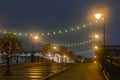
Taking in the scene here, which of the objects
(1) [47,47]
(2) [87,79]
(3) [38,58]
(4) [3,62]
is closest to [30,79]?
(2) [87,79]

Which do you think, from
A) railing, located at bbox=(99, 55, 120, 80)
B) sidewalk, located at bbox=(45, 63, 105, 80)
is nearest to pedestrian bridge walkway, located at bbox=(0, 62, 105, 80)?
sidewalk, located at bbox=(45, 63, 105, 80)

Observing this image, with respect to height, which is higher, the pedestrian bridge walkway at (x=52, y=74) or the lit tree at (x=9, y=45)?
the lit tree at (x=9, y=45)

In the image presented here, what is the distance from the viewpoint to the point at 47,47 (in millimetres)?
62938

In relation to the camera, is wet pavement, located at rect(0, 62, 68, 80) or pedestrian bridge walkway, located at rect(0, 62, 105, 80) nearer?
wet pavement, located at rect(0, 62, 68, 80)

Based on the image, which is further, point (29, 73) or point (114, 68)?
point (29, 73)

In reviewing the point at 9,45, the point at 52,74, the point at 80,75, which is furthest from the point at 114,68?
the point at 9,45

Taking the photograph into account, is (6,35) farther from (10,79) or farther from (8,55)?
(10,79)

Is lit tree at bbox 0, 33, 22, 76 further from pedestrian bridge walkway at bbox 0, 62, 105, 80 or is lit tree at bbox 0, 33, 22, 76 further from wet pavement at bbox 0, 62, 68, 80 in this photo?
pedestrian bridge walkway at bbox 0, 62, 105, 80

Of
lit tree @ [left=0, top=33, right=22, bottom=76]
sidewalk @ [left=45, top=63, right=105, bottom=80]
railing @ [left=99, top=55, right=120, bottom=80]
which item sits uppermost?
lit tree @ [left=0, top=33, right=22, bottom=76]

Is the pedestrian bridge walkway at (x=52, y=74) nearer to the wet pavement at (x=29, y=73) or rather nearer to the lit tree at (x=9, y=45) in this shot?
the wet pavement at (x=29, y=73)

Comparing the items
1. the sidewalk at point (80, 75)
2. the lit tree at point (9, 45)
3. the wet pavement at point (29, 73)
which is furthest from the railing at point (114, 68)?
the lit tree at point (9, 45)

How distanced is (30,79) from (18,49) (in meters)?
4.88

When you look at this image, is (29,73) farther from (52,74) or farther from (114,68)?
(114,68)

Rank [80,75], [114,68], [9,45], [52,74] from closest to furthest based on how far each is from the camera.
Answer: [114,68], [9,45], [52,74], [80,75]
